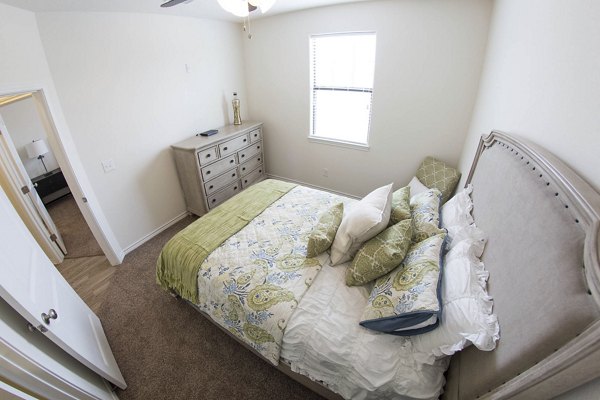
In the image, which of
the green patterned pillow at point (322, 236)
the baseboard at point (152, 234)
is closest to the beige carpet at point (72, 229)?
the baseboard at point (152, 234)

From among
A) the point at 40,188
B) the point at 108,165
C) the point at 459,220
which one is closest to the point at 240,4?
the point at 459,220

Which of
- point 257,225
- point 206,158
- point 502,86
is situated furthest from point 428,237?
point 206,158

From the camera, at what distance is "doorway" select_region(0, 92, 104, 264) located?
2.35 meters

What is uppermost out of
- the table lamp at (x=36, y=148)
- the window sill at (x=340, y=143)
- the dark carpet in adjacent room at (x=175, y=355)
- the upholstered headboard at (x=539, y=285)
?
the upholstered headboard at (x=539, y=285)

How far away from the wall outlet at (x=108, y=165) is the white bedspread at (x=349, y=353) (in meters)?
2.35

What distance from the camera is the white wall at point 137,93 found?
2074mm

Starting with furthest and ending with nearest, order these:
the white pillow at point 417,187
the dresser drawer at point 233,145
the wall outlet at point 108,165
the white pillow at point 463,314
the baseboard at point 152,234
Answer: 1. the dresser drawer at point 233,145
2. the baseboard at point 152,234
3. the white pillow at point 417,187
4. the wall outlet at point 108,165
5. the white pillow at point 463,314

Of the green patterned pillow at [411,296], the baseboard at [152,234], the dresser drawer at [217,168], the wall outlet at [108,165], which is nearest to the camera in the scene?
the green patterned pillow at [411,296]

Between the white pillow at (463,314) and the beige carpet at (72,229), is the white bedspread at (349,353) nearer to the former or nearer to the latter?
the white pillow at (463,314)

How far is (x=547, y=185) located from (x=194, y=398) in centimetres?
213

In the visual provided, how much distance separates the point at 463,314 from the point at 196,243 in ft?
5.60

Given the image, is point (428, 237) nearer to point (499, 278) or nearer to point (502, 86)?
point (499, 278)

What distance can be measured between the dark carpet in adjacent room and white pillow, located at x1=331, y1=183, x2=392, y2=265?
926 millimetres

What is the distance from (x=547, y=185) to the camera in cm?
84
